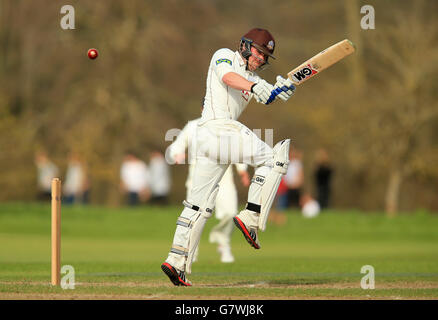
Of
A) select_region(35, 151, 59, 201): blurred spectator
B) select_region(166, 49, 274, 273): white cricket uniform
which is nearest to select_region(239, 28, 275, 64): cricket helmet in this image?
select_region(166, 49, 274, 273): white cricket uniform

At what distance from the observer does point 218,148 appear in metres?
9.23

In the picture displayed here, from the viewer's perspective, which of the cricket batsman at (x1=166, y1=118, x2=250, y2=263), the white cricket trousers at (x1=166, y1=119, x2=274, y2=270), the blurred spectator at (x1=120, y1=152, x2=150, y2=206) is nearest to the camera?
the white cricket trousers at (x1=166, y1=119, x2=274, y2=270)

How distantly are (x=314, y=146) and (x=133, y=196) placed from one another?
10.3 m

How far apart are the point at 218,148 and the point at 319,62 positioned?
1.31 meters

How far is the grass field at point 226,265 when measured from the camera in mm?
9211

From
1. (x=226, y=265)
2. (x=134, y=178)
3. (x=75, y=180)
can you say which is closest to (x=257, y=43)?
(x=226, y=265)

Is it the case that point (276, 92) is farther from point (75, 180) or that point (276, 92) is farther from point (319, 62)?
point (75, 180)

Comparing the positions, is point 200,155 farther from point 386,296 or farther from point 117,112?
point 117,112

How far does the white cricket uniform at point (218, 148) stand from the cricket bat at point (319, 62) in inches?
20.5

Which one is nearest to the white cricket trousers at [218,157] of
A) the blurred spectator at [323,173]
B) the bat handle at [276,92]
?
the bat handle at [276,92]

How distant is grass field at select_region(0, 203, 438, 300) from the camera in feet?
30.2

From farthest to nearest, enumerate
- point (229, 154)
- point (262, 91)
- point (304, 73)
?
point (229, 154) < point (304, 73) < point (262, 91)

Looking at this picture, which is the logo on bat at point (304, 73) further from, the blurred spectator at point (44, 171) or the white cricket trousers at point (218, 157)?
the blurred spectator at point (44, 171)

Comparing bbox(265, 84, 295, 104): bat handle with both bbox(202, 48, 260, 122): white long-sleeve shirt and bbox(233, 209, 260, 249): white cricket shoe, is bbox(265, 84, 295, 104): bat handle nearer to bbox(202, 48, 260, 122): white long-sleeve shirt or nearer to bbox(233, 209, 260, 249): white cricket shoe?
bbox(202, 48, 260, 122): white long-sleeve shirt
